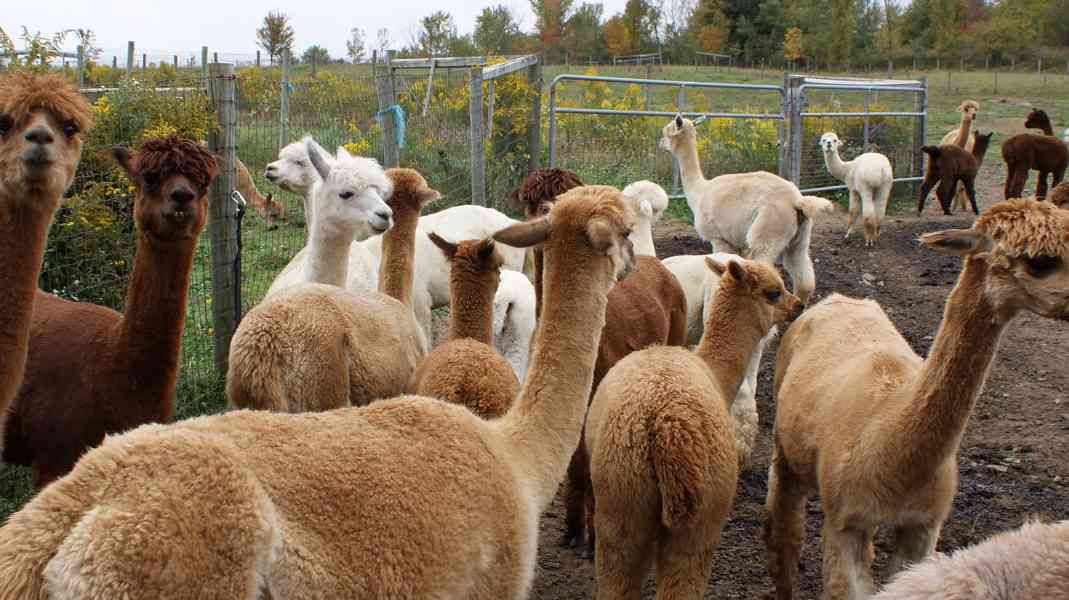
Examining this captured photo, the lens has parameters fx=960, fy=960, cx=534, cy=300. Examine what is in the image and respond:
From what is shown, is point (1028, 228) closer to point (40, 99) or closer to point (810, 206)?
Answer: point (40, 99)

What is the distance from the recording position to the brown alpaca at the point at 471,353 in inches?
174

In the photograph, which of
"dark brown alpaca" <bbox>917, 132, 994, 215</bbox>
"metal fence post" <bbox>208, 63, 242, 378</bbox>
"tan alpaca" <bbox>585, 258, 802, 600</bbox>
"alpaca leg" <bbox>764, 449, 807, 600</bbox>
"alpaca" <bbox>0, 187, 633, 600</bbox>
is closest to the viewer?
"alpaca" <bbox>0, 187, 633, 600</bbox>

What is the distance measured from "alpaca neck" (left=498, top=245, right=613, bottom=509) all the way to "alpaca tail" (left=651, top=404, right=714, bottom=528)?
1.21 ft

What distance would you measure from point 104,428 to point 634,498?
225 centimetres

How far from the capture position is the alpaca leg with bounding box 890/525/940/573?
13.6ft

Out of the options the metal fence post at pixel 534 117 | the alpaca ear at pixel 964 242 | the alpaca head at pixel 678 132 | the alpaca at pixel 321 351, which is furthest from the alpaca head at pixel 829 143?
the alpaca ear at pixel 964 242

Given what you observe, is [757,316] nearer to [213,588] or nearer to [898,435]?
[898,435]

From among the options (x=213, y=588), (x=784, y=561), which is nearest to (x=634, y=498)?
(x=784, y=561)

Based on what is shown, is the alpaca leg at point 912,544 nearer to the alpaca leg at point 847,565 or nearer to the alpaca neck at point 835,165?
the alpaca leg at point 847,565

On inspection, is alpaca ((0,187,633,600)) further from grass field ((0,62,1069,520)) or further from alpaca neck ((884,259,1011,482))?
grass field ((0,62,1069,520))

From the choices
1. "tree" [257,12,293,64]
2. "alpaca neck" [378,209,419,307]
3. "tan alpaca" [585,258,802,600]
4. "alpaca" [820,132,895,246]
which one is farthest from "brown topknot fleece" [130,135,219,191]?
"tree" [257,12,293,64]

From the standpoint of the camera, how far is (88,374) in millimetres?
4188

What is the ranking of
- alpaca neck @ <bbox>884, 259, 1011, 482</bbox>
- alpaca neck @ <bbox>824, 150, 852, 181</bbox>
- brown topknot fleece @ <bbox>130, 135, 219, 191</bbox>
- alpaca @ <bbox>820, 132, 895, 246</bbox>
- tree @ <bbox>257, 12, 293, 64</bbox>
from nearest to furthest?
alpaca neck @ <bbox>884, 259, 1011, 482</bbox>, brown topknot fleece @ <bbox>130, 135, 219, 191</bbox>, alpaca @ <bbox>820, 132, 895, 246</bbox>, alpaca neck @ <bbox>824, 150, 852, 181</bbox>, tree @ <bbox>257, 12, 293, 64</bbox>

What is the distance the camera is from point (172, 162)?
169 inches
